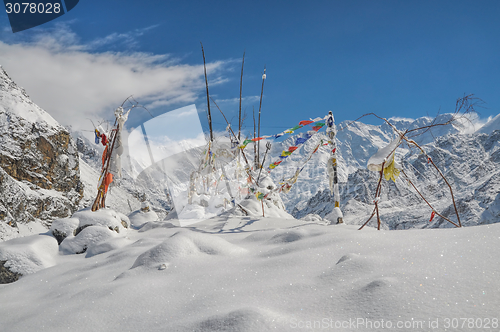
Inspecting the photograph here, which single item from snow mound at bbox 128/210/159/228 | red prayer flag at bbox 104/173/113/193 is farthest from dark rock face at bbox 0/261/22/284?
snow mound at bbox 128/210/159/228

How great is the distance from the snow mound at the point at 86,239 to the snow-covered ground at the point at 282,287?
706mm

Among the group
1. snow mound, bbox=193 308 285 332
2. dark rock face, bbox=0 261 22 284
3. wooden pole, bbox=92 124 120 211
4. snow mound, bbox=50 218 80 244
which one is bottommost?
dark rock face, bbox=0 261 22 284

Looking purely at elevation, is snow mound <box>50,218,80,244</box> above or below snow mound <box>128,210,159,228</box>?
above

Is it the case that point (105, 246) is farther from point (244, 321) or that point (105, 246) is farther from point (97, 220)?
point (244, 321)

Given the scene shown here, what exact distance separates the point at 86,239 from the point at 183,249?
1.96 metres

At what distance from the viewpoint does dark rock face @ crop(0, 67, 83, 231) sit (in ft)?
41.3

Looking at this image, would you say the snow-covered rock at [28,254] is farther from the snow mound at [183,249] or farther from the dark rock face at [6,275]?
the snow mound at [183,249]

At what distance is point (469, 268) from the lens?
1.37 m

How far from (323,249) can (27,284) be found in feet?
8.74

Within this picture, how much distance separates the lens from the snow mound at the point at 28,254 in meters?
2.97

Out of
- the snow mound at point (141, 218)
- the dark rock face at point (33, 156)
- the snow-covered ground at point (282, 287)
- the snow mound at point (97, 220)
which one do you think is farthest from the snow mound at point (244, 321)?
the dark rock face at point (33, 156)

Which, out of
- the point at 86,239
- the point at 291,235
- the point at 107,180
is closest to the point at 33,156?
the point at 107,180

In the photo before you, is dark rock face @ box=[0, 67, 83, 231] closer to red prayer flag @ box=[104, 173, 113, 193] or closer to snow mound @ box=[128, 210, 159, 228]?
snow mound @ box=[128, 210, 159, 228]

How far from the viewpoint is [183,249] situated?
2402 millimetres
